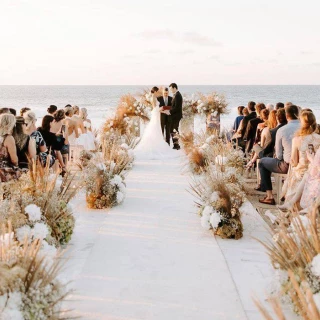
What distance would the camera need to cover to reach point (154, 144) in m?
11.1

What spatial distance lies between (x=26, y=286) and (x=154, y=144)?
28.6 feet

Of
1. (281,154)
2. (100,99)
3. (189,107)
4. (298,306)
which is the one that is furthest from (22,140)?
(100,99)

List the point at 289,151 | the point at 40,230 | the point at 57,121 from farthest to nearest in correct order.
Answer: the point at 57,121, the point at 289,151, the point at 40,230

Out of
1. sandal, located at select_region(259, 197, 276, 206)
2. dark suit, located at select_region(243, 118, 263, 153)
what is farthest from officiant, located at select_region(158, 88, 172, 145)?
sandal, located at select_region(259, 197, 276, 206)

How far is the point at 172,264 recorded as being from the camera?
3.98 meters

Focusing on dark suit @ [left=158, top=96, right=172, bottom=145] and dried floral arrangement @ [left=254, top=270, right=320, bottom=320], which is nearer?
dried floral arrangement @ [left=254, top=270, right=320, bottom=320]

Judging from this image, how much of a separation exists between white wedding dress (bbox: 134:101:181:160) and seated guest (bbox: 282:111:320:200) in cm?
529

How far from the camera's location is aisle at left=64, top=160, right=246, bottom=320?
10.4 feet

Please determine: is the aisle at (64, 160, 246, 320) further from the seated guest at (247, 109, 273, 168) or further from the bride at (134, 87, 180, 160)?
the bride at (134, 87, 180, 160)

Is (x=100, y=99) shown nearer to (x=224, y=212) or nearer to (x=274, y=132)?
(x=274, y=132)

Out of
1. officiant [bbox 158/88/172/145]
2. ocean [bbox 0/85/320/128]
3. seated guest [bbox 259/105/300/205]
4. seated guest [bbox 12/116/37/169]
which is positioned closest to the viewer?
seated guest [bbox 12/116/37/169]

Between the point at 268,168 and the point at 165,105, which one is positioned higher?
the point at 165,105

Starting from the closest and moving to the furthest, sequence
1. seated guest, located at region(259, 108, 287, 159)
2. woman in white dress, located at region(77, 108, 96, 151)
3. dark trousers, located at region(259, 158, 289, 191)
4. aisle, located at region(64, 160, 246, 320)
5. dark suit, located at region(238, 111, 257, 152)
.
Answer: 1. aisle, located at region(64, 160, 246, 320)
2. dark trousers, located at region(259, 158, 289, 191)
3. seated guest, located at region(259, 108, 287, 159)
4. dark suit, located at region(238, 111, 257, 152)
5. woman in white dress, located at region(77, 108, 96, 151)

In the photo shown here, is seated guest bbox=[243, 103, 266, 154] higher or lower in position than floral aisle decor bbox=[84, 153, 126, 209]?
higher
